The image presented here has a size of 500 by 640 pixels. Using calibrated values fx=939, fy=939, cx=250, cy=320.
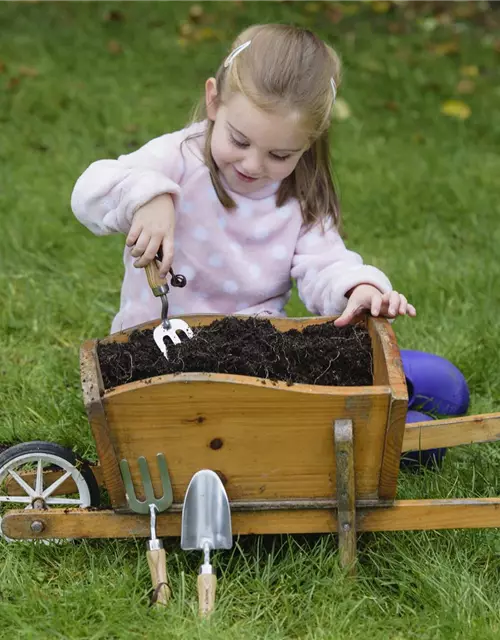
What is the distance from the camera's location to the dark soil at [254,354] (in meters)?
1.87

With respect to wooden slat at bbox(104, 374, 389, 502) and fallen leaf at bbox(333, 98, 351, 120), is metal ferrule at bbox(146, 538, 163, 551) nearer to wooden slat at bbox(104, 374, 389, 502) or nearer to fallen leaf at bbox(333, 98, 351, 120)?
wooden slat at bbox(104, 374, 389, 502)

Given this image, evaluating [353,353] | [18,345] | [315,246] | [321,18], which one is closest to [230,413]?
[353,353]

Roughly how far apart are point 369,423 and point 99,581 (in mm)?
614

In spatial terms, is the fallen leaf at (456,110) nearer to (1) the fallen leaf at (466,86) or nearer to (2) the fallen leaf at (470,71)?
(1) the fallen leaf at (466,86)

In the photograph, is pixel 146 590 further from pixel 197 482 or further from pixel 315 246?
pixel 315 246

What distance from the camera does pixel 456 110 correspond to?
16.2 ft

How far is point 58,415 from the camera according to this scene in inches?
95.0

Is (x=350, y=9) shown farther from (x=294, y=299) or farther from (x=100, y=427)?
(x=100, y=427)

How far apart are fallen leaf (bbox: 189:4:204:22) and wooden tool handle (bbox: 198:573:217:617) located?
499 cm

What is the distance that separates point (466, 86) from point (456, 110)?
1.24 feet

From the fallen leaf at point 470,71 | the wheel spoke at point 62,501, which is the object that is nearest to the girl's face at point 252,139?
the wheel spoke at point 62,501

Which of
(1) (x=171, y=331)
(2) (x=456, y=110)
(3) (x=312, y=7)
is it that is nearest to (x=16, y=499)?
(1) (x=171, y=331)

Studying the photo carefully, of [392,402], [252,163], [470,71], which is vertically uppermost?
[470,71]

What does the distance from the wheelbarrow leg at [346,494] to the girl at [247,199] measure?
0.42 meters
